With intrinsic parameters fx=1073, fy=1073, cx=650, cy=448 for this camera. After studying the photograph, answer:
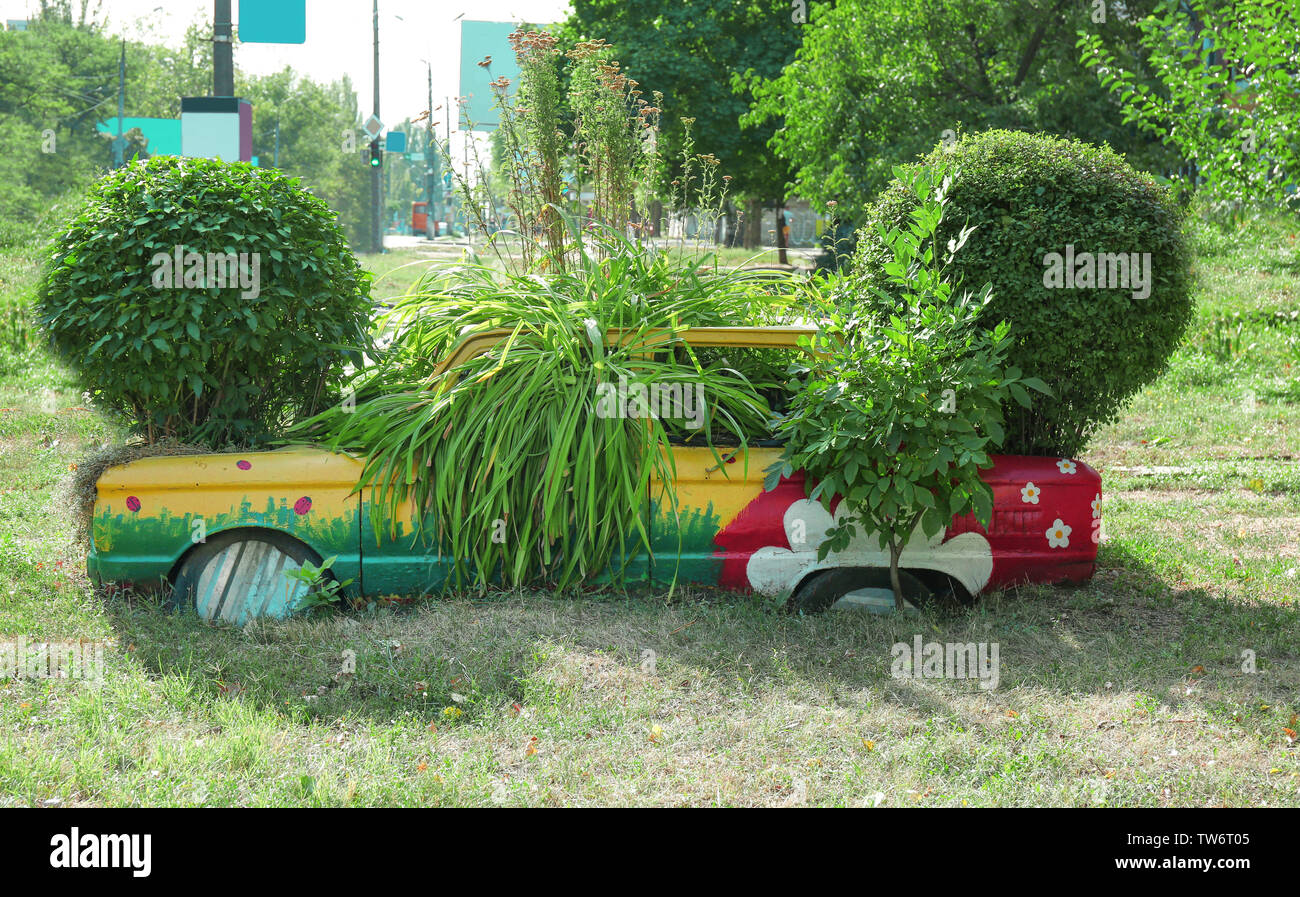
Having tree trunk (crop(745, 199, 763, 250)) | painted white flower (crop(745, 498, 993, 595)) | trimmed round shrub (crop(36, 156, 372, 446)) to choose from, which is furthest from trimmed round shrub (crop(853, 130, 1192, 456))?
tree trunk (crop(745, 199, 763, 250))

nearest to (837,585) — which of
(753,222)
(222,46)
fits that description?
(222,46)

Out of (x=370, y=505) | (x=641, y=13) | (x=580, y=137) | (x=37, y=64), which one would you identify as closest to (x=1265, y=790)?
(x=370, y=505)

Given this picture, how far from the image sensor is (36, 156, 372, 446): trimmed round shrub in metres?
4.70

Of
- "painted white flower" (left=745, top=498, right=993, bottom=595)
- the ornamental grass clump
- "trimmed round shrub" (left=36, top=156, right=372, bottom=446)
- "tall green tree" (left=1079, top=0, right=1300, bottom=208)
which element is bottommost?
"painted white flower" (left=745, top=498, right=993, bottom=595)

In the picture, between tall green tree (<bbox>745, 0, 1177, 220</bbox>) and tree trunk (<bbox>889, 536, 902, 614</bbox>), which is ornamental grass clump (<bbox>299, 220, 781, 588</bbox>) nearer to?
tree trunk (<bbox>889, 536, 902, 614</bbox>)

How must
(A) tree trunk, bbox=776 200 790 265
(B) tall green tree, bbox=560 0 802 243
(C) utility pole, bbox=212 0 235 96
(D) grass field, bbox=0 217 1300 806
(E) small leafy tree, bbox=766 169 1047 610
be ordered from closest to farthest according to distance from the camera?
(D) grass field, bbox=0 217 1300 806, (E) small leafy tree, bbox=766 169 1047 610, (C) utility pole, bbox=212 0 235 96, (B) tall green tree, bbox=560 0 802 243, (A) tree trunk, bbox=776 200 790 265

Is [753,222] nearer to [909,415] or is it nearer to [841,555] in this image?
[841,555]

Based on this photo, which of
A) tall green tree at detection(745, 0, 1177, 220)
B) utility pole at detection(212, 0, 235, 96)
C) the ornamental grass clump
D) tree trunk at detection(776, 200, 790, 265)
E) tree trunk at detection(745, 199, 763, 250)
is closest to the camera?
the ornamental grass clump

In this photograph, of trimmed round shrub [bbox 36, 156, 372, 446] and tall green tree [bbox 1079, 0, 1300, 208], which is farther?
tall green tree [bbox 1079, 0, 1300, 208]

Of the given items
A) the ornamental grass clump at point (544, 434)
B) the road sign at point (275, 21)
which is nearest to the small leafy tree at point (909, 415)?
the ornamental grass clump at point (544, 434)

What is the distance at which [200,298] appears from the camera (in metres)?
4.65

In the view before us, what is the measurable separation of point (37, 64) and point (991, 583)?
40.2 m

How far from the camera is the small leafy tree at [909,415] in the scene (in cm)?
442

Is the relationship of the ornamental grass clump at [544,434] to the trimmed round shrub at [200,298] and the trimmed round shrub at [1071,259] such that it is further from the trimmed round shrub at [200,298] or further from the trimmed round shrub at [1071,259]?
the trimmed round shrub at [1071,259]
